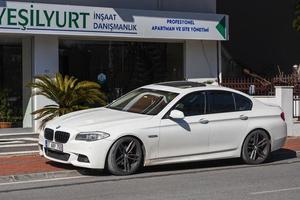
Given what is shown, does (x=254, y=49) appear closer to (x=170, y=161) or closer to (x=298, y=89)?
(x=298, y=89)

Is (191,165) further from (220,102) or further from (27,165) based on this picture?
(27,165)

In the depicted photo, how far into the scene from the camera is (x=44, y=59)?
17.5 m

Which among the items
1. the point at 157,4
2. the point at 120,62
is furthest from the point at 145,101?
the point at 157,4

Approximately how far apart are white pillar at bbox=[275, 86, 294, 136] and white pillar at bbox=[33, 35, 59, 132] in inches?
248

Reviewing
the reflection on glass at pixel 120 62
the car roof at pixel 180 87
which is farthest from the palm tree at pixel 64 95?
the car roof at pixel 180 87

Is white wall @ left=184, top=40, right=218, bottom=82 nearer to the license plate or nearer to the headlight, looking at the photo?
the license plate

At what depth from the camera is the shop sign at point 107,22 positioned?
16250mm

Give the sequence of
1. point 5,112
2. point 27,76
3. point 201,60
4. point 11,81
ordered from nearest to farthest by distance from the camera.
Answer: point 5,112 → point 27,76 → point 11,81 → point 201,60

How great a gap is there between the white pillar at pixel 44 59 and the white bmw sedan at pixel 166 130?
527 cm

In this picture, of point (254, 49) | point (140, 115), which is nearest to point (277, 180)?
point (140, 115)

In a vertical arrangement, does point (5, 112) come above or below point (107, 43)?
below

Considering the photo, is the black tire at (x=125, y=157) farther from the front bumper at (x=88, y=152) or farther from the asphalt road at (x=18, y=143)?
the asphalt road at (x=18, y=143)

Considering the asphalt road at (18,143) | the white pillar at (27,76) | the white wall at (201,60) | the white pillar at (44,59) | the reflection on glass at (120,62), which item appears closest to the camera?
the asphalt road at (18,143)

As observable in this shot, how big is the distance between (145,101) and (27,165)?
2.49 metres
